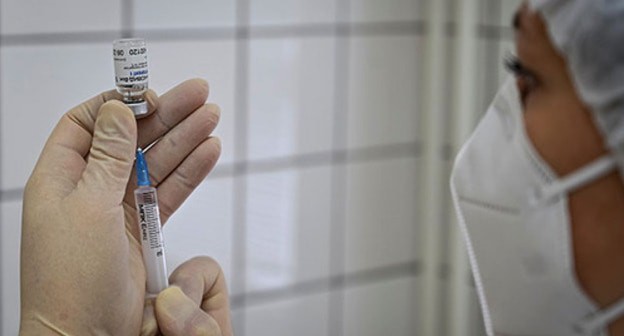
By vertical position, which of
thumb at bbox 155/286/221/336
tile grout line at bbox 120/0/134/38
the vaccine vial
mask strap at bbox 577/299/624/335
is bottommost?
thumb at bbox 155/286/221/336

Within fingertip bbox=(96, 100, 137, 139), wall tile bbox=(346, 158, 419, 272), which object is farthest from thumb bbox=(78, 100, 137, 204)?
wall tile bbox=(346, 158, 419, 272)

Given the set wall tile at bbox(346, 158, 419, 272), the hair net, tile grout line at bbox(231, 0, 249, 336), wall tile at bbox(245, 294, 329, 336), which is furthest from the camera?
wall tile at bbox(346, 158, 419, 272)

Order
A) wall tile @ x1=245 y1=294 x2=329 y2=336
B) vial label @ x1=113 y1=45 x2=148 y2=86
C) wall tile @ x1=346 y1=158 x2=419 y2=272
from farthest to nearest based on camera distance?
wall tile @ x1=346 y1=158 x2=419 y2=272 → wall tile @ x1=245 y1=294 x2=329 y2=336 → vial label @ x1=113 y1=45 x2=148 y2=86

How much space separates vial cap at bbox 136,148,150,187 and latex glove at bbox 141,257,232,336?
0.13m

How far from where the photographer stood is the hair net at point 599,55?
28.9 inches

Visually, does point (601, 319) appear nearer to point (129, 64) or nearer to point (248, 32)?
point (129, 64)

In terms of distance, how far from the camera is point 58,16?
1480 mm

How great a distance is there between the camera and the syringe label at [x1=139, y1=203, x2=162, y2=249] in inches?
43.1

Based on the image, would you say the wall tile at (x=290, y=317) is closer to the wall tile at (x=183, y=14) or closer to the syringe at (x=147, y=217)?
the wall tile at (x=183, y=14)

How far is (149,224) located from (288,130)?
28.4 inches

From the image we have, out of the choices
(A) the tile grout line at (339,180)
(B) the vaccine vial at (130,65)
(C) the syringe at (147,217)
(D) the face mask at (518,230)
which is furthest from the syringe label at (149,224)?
(A) the tile grout line at (339,180)

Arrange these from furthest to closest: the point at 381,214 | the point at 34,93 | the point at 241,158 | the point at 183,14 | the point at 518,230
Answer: the point at 381,214, the point at 241,158, the point at 183,14, the point at 34,93, the point at 518,230

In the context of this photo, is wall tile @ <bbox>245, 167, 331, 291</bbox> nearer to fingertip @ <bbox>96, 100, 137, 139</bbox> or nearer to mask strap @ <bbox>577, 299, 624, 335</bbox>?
fingertip @ <bbox>96, 100, 137, 139</bbox>

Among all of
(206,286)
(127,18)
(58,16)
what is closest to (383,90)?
(127,18)
